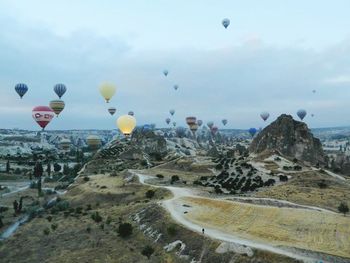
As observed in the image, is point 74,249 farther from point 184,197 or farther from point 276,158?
point 276,158

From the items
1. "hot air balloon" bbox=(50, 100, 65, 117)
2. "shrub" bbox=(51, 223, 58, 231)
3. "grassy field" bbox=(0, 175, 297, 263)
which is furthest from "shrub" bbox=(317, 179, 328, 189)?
"hot air balloon" bbox=(50, 100, 65, 117)

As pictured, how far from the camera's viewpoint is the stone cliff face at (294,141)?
390 ft

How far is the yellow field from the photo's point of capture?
128ft

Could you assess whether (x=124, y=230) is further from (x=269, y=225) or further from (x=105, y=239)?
(x=269, y=225)

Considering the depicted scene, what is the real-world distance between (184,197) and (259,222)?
57.3 ft

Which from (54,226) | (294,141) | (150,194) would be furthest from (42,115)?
(294,141)

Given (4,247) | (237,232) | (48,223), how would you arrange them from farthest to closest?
(48,223)
(4,247)
(237,232)

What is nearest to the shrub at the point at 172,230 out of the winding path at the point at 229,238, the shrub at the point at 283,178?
the winding path at the point at 229,238

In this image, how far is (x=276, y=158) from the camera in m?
102

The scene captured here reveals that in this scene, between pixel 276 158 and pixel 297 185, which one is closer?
pixel 297 185

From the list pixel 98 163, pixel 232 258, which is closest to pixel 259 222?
pixel 232 258

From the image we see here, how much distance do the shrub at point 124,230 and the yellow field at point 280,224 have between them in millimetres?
6845

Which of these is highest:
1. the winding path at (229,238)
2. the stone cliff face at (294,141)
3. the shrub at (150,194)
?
the stone cliff face at (294,141)

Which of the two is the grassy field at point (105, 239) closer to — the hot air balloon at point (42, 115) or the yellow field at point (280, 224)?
the yellow field at point (280, 224)
